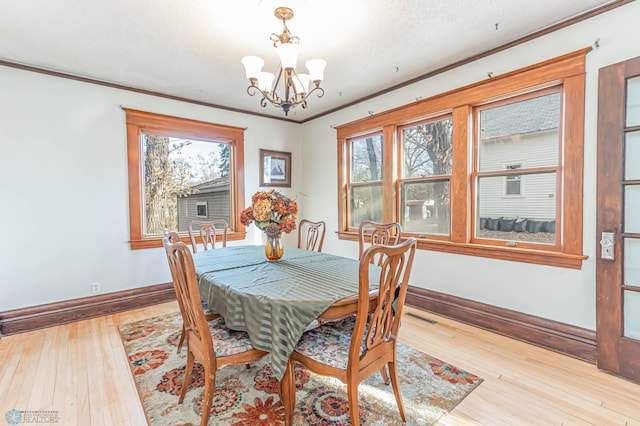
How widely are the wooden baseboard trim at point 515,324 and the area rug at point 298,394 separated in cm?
82

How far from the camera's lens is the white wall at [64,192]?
2816mm

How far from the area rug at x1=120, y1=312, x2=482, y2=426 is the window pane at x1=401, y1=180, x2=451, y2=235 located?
4.65 ft

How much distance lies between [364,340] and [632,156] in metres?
2.17

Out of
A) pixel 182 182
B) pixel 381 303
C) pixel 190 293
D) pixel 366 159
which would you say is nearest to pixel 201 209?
Answer: pixel 182 182

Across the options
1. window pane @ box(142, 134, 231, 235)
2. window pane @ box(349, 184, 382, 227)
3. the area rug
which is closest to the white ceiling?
window pane @ box(142, 134, 231, 235)

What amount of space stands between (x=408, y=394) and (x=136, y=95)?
13.2 feet

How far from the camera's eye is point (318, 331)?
172 cm

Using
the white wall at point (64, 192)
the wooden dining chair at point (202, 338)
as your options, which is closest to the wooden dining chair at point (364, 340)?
the wooden dining chair at point (202, 338)

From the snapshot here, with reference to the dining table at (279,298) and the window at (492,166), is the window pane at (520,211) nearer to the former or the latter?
the window at (492,166)

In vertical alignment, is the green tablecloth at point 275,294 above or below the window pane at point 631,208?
below

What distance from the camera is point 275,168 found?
4.66 meters

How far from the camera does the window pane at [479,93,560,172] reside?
7.99ft

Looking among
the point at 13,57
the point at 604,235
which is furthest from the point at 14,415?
the point at 604,235

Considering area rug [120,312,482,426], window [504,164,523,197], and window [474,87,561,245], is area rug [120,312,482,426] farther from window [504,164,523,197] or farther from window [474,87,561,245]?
A: window [504,164,523,197]
